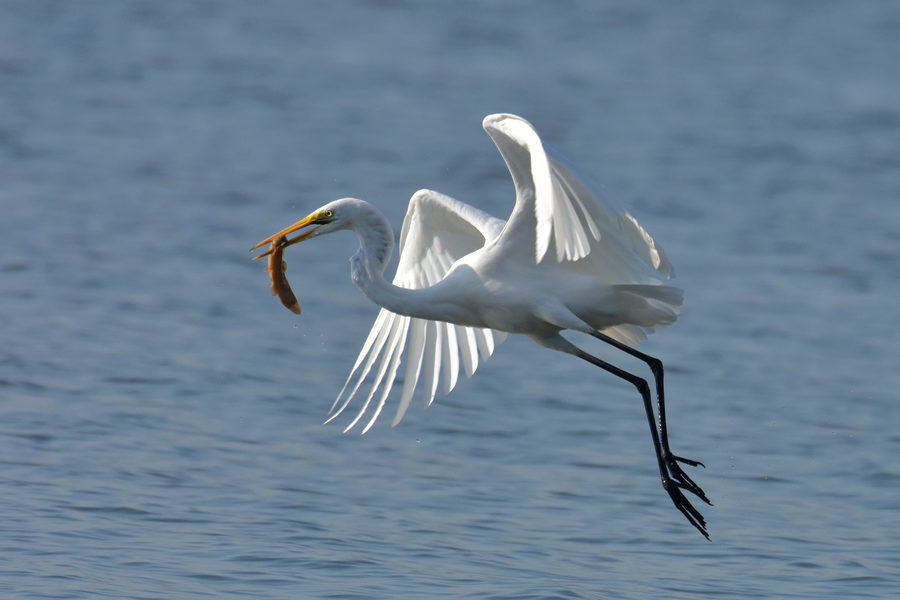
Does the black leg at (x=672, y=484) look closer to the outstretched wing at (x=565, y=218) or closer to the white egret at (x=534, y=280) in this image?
the white egret at (x=534, y=280)

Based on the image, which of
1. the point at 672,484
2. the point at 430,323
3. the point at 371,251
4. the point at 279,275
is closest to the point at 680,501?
the point at 672,484

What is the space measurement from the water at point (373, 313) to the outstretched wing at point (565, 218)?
1.50 meters

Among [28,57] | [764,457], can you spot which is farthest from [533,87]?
[764,457]

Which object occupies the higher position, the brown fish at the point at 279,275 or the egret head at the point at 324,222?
the egret head at the point at 324,222

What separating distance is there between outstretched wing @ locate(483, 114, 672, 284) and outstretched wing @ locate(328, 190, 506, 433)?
0.83 meters

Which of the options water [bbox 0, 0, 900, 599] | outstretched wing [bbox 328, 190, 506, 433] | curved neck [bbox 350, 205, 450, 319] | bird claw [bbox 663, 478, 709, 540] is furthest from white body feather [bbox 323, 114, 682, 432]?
water [bbox 0, 0, 900, 599]

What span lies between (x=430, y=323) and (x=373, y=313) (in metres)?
3.73

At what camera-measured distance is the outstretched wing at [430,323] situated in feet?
26.3

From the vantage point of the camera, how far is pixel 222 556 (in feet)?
23.9

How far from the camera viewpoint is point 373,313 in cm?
1188

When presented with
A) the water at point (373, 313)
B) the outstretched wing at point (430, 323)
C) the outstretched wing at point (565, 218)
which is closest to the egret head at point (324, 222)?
the outstretched wing at point (565, 218)

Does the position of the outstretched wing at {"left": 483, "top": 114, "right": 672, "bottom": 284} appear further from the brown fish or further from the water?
the water

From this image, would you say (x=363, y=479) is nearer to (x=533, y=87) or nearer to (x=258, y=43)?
(x=533, y=87)

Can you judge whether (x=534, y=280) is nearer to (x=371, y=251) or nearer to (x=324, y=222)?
(x=371, y=251)
